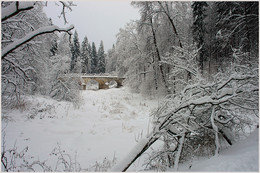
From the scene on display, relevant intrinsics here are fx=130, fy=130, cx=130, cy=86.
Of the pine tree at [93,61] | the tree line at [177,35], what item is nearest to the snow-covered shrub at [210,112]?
the tree line at [177,35]

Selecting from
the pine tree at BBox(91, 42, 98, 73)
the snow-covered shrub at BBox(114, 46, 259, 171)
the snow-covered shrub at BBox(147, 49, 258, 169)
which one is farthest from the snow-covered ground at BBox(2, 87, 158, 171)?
the pine tree at BBox(91, 42, 98, 73)

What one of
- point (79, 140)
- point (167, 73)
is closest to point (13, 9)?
point (79, 140)

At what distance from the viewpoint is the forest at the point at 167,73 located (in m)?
2.56

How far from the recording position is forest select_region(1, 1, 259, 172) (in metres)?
2.56

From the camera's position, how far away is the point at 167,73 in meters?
10.6

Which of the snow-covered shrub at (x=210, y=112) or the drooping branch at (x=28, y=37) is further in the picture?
the snow-covered shrub at (x=210, y=112)

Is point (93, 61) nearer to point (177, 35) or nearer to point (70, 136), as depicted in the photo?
point (177, 35)

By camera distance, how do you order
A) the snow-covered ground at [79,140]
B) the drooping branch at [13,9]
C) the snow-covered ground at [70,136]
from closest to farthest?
1. the drooping branch at [13,9]
2. the snow-covered ground at [79,140]
3. the snow-covered ground at [70,136]

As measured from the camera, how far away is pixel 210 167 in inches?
75.7

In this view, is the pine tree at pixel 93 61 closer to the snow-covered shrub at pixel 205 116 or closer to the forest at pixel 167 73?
the forest at pixel 167 73

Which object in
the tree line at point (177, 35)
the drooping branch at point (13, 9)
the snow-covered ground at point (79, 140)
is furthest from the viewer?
the tree line at point (177, 35)

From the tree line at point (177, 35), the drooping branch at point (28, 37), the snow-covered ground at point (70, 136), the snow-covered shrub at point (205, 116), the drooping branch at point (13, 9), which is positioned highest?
→ the tree line at point (177, 35)

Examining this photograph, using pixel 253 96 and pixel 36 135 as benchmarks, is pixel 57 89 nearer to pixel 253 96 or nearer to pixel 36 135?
pixel 36 135

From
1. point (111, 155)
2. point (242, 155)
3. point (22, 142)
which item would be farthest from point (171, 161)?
point (22, 142)
